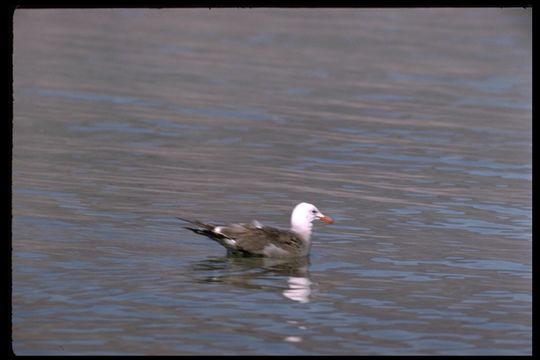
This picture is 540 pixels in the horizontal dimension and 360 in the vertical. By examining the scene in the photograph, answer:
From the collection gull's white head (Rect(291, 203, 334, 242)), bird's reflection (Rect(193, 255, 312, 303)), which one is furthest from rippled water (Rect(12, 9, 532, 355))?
gull's white head (Rect(291, 203, 334, 242))

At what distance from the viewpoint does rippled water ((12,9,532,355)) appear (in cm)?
1038

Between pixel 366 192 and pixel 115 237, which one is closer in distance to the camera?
pixel 115 237

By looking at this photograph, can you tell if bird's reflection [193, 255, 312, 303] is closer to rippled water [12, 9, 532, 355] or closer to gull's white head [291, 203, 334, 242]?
rippled water [12, 9, 532, 355]

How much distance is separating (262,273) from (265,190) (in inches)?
171

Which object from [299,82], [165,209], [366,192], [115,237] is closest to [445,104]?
[299,82]

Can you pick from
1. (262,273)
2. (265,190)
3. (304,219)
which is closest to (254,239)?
(262,273)

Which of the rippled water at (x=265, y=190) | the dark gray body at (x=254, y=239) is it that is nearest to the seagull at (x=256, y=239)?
the dark gray body at (x=254, y=239)

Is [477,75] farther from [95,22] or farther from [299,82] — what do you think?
[95,22]

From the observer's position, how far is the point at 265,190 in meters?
16.6

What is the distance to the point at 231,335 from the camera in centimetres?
994

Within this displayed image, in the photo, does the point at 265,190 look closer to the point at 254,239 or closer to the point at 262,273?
the point at 254,239

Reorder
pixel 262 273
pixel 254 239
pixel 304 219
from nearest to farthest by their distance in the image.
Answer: pixel 262 273 < pixel 254 239 < pixel 304 219

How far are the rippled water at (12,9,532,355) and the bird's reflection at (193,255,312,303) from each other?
0.13 ft

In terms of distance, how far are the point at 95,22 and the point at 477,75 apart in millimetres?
11966
